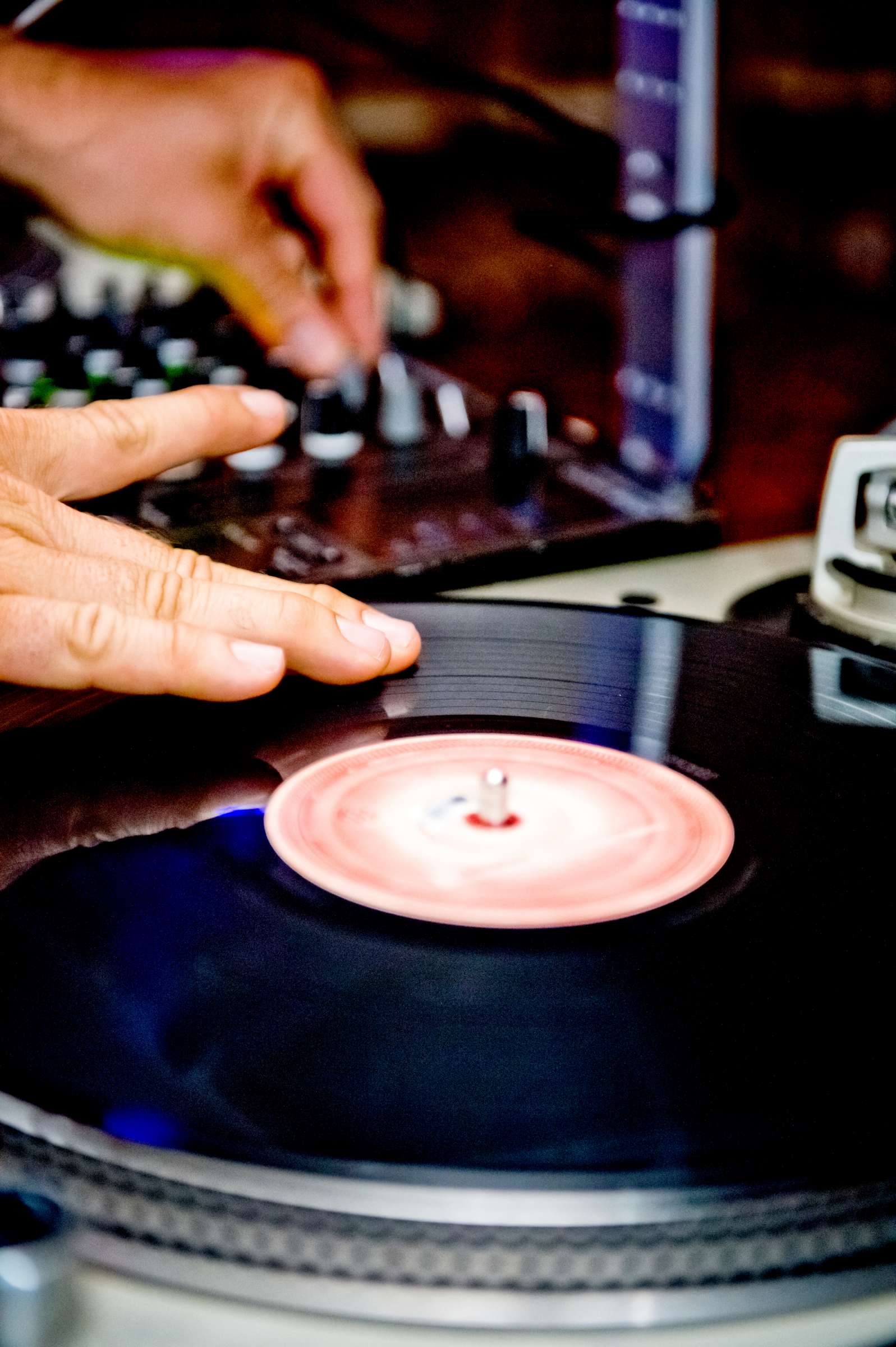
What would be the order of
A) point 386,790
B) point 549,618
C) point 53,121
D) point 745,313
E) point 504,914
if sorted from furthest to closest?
point 53,121 < point 745,313 < point 549,618 < point 386,790 < point 504,914

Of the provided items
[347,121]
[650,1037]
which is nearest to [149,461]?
[650,1037]

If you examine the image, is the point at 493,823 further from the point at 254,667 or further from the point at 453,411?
the point at 453,411

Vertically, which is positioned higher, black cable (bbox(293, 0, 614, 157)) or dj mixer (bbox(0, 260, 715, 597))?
black cable (bbox(293, 0, 614, 157))

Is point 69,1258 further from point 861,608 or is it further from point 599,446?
point 599,446

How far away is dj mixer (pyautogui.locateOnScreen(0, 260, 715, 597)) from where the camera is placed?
3.42 ft

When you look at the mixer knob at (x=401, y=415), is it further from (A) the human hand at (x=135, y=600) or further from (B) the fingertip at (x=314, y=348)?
(A) the human hand at (x=135, y=600)

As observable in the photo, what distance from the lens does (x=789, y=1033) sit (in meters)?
0.53

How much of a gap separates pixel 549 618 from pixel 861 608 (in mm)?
214

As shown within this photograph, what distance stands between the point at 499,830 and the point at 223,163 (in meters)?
1.00

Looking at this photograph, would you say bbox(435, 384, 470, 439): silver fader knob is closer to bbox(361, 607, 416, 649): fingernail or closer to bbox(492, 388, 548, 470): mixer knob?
bbox(492, 388, 548, 470): mixer knob

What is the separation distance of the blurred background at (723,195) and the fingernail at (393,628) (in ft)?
1.35

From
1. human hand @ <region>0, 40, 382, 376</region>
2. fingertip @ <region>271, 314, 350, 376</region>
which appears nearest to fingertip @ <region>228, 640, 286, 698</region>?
fingertip @ <region>271, 314, 350, 376</region>

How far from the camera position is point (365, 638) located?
2.71ft

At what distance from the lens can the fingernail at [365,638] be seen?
0.82 meters
